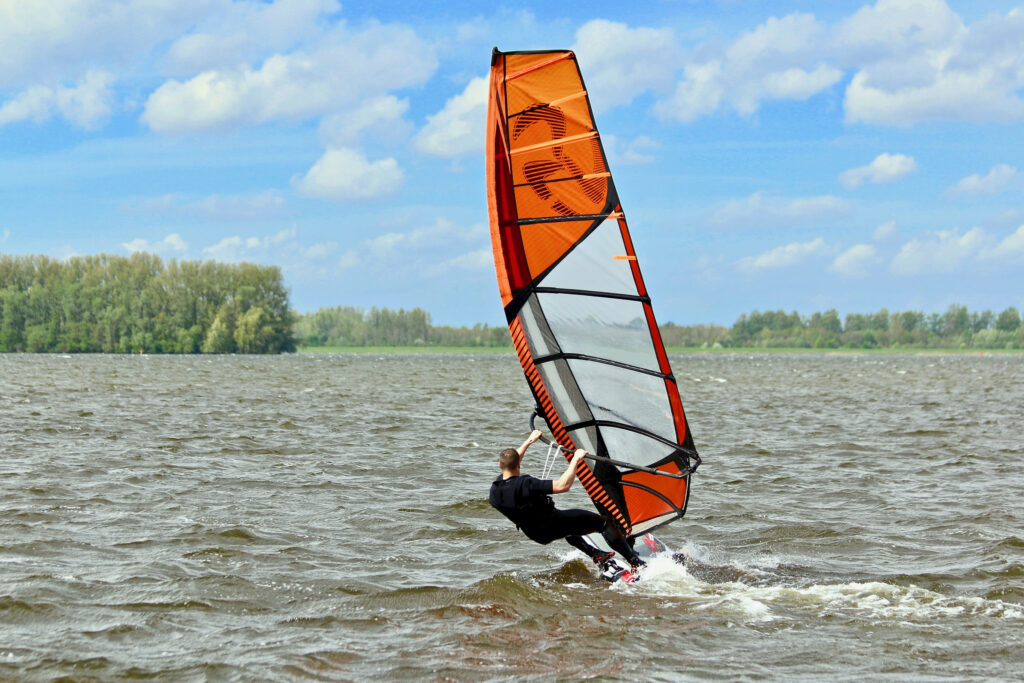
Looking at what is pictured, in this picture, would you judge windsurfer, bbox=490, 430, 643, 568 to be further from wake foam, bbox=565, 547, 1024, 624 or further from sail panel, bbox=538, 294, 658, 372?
sail panel, bbox=538, 294, 658, 372

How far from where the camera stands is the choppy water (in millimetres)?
6289

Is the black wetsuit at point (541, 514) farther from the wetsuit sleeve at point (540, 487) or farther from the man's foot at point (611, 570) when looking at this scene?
the man's foot at point (611, 570)

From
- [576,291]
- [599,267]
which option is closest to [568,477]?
[576,291]

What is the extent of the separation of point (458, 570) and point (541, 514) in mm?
1386

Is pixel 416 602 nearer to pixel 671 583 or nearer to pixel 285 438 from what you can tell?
pixel 671 583

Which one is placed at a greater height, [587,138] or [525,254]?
[587,138]

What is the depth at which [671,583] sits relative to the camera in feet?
26.8

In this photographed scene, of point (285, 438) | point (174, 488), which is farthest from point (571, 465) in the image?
point (285, 438)

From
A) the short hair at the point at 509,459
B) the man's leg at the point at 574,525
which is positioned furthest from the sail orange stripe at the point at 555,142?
the man's leg at the point at 574,525

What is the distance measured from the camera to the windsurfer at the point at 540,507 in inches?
301

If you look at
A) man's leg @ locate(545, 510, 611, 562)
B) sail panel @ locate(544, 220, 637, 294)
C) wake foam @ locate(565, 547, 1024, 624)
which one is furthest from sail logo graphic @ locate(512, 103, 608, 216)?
wake foam @ locate(565, 547, 1024, 624)

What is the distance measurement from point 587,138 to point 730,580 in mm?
4037

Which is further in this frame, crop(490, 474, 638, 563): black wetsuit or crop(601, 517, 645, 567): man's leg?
crop(601, 517, 645, 567): man's leg

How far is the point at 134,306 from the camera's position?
126625 mm
